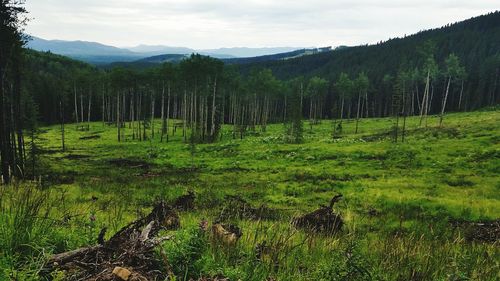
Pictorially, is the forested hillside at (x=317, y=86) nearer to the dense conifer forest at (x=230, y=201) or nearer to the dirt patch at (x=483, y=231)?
the dense conifer forest at (x=230, y=201)

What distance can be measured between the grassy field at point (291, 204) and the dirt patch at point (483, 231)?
27 cm

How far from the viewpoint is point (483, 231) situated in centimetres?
1521

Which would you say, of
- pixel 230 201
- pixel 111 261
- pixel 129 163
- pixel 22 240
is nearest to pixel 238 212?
pixel 230 201

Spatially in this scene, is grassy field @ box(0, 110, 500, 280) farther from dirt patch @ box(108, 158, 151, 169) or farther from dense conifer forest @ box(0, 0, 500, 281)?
dirt patch @ box(108, 158, 151, 169)

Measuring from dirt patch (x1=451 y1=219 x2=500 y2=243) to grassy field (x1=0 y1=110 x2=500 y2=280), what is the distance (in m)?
0.27

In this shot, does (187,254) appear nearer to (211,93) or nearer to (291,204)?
(291,204)

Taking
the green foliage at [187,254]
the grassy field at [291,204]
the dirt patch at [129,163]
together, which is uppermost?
the green foliage at [187,254]

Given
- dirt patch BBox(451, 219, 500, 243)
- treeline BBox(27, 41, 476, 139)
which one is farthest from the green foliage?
treeline BBox(27, 41, 476, 139)

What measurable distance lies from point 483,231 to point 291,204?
10107mm

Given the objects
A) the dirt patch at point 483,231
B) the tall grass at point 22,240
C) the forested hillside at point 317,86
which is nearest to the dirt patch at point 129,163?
the forested hillside at point 317,86

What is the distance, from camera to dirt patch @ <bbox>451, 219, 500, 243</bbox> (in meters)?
13.7

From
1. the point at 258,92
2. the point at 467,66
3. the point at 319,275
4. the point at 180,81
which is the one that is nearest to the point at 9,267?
the point at 319,275

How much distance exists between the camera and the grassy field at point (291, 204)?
4.26 meters

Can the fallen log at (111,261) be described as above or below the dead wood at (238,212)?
above
